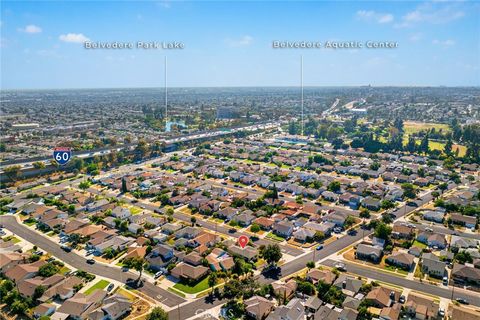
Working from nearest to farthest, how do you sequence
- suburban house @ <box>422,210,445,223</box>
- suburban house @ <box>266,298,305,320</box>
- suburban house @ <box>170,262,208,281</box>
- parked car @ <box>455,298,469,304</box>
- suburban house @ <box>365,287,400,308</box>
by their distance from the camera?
suburban house @ <box>266,298,305,320</box> → suburban house @ <box>365,287,400,308</box> → parked car @ <box>455,298,469,304</box> → suburban house @ <box>170,262,208,281</box> → suburban house @ <box>422,210,445,223</box>

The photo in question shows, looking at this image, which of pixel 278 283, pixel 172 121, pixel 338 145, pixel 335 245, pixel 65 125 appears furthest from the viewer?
pixel 172 121

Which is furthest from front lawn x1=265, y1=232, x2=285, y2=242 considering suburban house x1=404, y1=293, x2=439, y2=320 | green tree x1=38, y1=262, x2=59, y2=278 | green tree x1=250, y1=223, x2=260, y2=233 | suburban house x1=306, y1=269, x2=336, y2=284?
green tree x1=38, y1=262, x2=59, y2=278

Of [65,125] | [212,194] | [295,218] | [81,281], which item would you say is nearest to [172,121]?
[65,125]

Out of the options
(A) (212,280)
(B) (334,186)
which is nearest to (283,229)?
(A) (212,280)

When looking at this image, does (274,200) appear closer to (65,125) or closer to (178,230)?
(178,230)

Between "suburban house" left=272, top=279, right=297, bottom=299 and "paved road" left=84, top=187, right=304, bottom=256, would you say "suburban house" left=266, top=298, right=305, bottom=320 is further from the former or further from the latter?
"paved road" left=84, top=187, right=304, bottom=256

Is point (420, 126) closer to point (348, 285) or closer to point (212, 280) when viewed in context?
point (348, 285)
